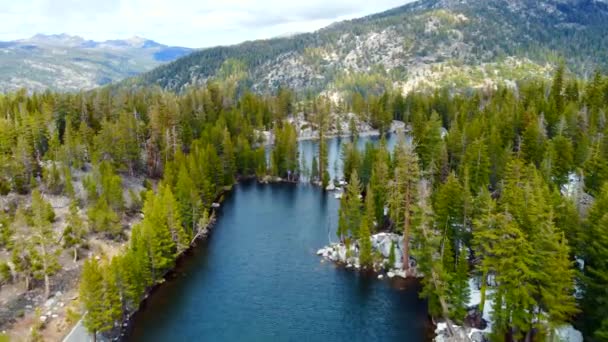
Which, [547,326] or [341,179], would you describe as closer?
[547,326]

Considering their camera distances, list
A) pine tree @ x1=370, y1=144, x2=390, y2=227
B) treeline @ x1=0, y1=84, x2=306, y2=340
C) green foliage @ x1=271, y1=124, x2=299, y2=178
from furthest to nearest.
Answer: green foliage @ x1=271, y1=124, x2=299, y2=178 < pine tree @ x1=370, y1=144, x2=390, y2=227 < treeline @ x1=0, y1=84, x2=306, y2=340

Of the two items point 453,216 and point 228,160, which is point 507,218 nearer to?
point 453,216

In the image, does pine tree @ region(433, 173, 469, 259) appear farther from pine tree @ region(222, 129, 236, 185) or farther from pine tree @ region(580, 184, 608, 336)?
pine tree @ region(222, 129, 236, 185)

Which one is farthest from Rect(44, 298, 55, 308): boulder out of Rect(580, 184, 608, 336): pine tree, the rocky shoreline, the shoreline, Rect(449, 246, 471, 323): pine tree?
Rect(580, 184, 608, 336): pine tree

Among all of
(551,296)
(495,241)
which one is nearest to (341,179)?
(495,241)

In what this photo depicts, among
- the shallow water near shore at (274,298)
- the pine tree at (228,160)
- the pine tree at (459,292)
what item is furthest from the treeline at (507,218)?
the pine tree at (228,160)

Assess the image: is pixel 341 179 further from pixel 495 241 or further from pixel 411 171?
pixel 495 241

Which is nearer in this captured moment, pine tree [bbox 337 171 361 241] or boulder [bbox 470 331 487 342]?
boulder [bbox 470 331 487 342]

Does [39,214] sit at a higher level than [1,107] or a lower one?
lower
